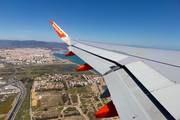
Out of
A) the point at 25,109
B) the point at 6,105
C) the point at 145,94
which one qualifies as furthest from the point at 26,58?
the point at 145,94

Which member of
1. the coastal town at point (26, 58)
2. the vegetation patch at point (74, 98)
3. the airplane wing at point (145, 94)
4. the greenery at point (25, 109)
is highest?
the airplane wing at point (145, 94)

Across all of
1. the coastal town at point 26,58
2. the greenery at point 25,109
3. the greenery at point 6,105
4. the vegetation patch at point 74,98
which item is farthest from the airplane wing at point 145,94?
the coastal town at point 26,58

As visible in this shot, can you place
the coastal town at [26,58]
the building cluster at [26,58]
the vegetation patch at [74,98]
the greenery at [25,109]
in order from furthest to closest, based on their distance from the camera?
the building cluster at [26,58], the coastal town at [26,58], the vegetation patch at [74,98], the greenery at [25,109]

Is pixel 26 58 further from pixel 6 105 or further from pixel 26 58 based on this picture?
pixel 6 105

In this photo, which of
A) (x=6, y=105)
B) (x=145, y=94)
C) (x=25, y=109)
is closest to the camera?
(x=145, y=94)

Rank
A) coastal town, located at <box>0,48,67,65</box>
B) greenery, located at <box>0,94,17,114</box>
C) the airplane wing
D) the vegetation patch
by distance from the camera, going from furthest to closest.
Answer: coastal town, located at <box>0,48,67,65</box>, the vegetation patch, greenery, located at <box>0,94,17,114</box>, the airplane wing

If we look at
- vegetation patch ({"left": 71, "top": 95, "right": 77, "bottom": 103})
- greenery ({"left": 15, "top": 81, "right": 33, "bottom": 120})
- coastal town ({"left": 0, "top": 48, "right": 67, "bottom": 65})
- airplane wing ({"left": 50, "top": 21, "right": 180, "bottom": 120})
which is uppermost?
airplane wing ({"left": 50, "top": 21, "right": 180, "bottom": 120})

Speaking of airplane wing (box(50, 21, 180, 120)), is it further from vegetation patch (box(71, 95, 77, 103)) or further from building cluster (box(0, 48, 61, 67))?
building cluster (box(0, 48, 61, 67))

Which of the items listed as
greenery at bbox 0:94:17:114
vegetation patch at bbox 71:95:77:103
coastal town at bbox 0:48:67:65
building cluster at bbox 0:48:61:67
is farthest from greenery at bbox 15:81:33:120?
building cluster at bbox 0:48:61:67

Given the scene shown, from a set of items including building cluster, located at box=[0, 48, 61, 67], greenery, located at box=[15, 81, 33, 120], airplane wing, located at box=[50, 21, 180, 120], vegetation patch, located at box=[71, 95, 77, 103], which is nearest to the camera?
airplane wing, located at box=[50, 21, 180, 120]

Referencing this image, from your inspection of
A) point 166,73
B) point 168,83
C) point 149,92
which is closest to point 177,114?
point 149,92

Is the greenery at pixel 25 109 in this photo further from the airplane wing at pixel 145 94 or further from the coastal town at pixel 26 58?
the coastal town at pixel 26 58
